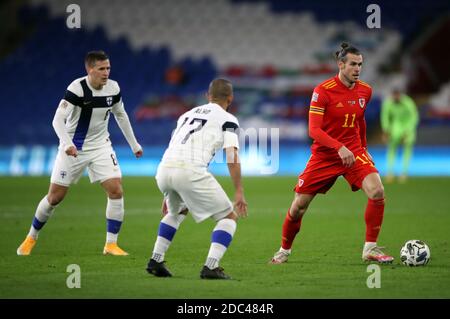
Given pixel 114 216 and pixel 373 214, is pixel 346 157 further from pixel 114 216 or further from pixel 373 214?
pixel 114 216

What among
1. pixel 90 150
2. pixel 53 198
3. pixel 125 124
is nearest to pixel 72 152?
pixel 90 150

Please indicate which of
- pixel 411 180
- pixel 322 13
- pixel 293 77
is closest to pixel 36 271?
pixel 411 180

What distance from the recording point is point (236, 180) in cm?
686

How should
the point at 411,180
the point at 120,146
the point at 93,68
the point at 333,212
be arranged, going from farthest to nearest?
the point at 120,146
the point at 411,180
the point at 333,212
the point at 93,68

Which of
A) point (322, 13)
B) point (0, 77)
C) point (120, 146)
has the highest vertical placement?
point (322, 13)

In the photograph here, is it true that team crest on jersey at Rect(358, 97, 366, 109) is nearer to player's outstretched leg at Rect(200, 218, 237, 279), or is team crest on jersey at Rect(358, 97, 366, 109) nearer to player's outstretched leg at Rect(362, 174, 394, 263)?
player's outstretched leg at Rect(362, 174, 394, 263)

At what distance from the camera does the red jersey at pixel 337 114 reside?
8.30 m

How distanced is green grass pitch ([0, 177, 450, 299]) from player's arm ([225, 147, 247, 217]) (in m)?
0.63

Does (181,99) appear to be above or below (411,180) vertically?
above

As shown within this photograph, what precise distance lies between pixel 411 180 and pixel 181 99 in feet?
38.7

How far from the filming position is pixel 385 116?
2097 cm

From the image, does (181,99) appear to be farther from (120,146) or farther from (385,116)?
(385,116)

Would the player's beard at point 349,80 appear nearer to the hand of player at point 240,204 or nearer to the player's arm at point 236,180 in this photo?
the player's arm at point 236,180

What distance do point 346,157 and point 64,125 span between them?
10.0 ft
